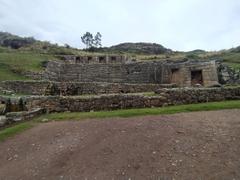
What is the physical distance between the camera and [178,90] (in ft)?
44.0

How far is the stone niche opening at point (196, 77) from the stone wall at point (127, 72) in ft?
0.84

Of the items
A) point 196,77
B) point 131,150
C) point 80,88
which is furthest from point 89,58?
point 131,150

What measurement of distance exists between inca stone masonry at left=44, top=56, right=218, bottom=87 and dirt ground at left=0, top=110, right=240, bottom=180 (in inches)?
478

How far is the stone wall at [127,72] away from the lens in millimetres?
23047

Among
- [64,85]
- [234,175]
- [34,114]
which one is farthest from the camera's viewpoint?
[64,85]

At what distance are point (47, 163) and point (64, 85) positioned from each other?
1111 cm

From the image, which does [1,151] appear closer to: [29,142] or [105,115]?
[29,142]

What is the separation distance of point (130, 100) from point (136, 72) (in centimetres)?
1157

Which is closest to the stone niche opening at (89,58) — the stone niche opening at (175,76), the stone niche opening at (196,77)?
the stone niche opening at (175,76)

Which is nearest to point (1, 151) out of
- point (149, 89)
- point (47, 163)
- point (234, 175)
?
point (47, 163)

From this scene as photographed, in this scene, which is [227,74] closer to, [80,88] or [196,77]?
[196,77]

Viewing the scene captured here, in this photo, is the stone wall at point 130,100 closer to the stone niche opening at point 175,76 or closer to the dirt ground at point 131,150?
the dirt ground at point 131,150

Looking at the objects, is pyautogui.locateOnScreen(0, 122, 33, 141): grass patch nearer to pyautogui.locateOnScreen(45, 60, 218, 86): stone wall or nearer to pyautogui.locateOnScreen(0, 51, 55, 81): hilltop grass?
pyautogui.locateOnScreen(0, 51, 55, 81): hilltop grass

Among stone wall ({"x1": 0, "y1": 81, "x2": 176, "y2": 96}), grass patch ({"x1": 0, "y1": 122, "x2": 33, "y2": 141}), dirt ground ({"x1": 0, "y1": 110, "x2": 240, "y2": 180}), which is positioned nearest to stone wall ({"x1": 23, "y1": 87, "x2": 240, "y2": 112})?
grass patch ({"x1": 0, "y1": 122, "x2": 33, "y2": 141})
